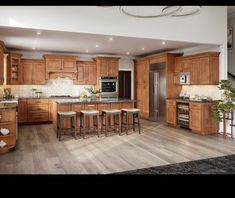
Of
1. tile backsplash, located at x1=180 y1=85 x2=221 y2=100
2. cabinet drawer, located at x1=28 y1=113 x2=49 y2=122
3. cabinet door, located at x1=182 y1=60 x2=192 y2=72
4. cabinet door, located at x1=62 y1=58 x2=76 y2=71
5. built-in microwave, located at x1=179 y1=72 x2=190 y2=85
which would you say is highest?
cabinet door, located at x1=62 y1=58 x2=76 y2=71

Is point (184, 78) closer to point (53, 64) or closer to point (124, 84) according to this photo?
point (124, 84)

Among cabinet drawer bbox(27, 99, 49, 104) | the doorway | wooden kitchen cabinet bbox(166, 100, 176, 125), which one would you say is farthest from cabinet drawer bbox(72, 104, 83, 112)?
the doorway

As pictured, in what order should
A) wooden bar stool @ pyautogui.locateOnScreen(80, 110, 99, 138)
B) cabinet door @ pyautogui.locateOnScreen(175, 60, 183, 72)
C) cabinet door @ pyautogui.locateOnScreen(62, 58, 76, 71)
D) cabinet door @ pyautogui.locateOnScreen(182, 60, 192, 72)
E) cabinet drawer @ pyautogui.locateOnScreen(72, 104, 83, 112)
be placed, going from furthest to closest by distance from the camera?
cabinet door @ pyautogui.locateOnScreen(62, 58, 76, 71) < cabinet door @ pyautogui.locateOnScreen(175, 60, 183, 72) < cabinet door @ pyautogui.locateOnScreen(182, 60, 192, 72) < cabinet drawer @ pyautogui.locateOnScreen(72, 104, 83, 112) < wooden bar stool @ pyautogui.locateOnScreen(80, 110, 99, 138)

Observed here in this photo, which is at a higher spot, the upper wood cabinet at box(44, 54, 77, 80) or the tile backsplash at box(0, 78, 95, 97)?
the upper wood cabinet at box(44, 54, 77, 80)

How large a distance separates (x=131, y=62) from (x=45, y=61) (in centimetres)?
387

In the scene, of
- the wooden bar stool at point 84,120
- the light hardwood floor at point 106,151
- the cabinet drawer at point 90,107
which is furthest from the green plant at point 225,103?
the cabinet drawer at point 90,107

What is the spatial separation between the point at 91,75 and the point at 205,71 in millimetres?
4528

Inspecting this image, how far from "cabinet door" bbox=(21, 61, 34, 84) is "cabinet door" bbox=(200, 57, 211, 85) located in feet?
19.3

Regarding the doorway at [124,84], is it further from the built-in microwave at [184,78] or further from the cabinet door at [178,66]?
the built-in microwave at [184,78]

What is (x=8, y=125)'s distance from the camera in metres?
5.13

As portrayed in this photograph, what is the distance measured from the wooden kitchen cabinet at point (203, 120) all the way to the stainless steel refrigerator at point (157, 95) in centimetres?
191

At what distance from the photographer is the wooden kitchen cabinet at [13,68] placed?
8.16 meters

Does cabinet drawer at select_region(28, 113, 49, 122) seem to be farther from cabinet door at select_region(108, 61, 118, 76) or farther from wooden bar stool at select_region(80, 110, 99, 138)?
cabinet door at select_region(108, 61, 118, 76)

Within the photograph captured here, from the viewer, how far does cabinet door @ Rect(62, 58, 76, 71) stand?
29.9ft
